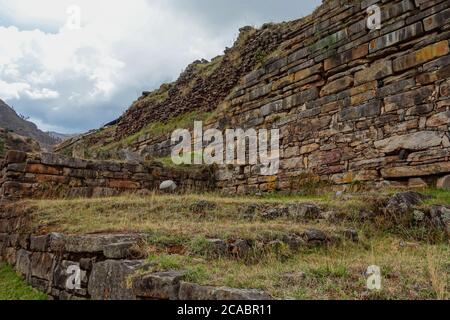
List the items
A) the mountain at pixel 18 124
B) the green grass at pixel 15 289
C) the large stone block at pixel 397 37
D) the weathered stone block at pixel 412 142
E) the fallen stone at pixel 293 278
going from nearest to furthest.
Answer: the fallen stone at pixel 293 278 → the green grass at pixel 15 289 → the weathered stone block at pixel 412 142 → the large stone block at pixel 397 37 → the mountain at pixel 18 124

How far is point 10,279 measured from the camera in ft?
17.6

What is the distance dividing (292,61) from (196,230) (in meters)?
6.10

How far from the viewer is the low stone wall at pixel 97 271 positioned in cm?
276

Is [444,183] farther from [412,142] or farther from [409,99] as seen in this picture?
[409,99]

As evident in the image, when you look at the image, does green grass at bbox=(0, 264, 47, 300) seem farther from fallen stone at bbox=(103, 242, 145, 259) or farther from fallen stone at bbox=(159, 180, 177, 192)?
fallen stone at bbox=(159, 180, 177, 192)

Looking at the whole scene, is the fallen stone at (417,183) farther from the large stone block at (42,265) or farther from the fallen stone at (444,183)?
the large stone block at (42,265)

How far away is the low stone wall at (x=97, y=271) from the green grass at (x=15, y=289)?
3.1 inches

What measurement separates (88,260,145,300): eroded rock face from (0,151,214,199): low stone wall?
4.79 metres

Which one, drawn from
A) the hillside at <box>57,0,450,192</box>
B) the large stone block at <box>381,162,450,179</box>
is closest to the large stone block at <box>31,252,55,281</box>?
the hillside at <box>57,0,450,192</box>

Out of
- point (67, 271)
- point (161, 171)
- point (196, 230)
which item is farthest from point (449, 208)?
point (161, 171)

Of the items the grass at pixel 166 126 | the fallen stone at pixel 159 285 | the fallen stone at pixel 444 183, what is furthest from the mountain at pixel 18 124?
the fallen stone at pixel 159 285

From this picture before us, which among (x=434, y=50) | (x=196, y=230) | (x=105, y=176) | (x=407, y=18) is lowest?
(x=196, y=230)
